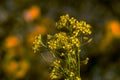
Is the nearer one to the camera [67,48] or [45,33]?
[67,48]

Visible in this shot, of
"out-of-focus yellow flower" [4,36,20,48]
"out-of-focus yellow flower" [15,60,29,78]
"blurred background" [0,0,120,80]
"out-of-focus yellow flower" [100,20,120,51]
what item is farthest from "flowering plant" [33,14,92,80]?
"out-of-focus yellow flower" [100,20,120,51]

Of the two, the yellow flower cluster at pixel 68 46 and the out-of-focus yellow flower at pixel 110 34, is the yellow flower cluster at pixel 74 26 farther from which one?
the out-of-focus yellow flower at pixel 110 34

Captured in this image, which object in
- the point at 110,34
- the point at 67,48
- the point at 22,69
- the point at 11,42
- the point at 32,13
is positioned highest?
the point at 32,13

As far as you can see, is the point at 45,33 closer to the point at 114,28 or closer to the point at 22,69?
the point at 22,69

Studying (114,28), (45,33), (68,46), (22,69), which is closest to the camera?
(68,46)

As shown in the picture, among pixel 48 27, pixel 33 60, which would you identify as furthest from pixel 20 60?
pixel 48 27

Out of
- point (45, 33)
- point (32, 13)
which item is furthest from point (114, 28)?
A: point (32, 13)

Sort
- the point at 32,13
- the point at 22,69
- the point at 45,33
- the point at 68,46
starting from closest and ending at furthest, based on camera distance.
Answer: the point at 68,46
the point at 22,69
the point at 45,33
the point at 32,13

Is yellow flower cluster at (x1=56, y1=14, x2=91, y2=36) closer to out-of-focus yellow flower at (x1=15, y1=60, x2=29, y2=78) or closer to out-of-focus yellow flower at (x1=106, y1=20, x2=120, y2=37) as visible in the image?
out-of-focus yellow flower at (x1=15, y1=60, x2=29, y2=78)
